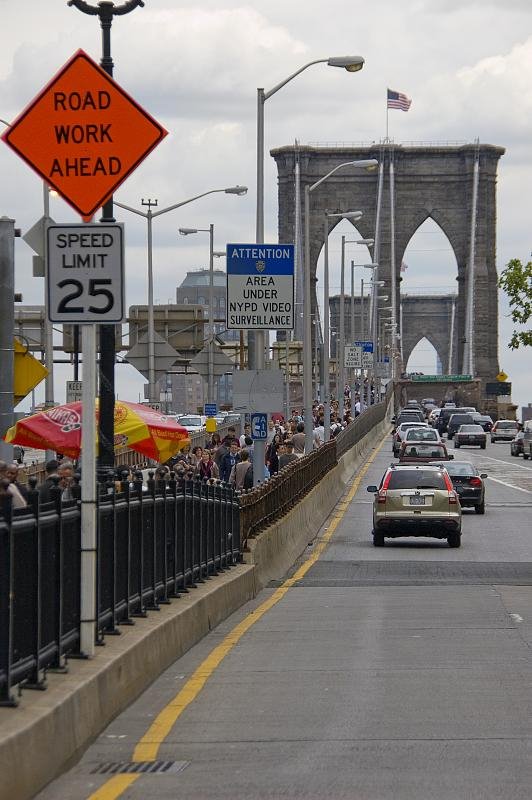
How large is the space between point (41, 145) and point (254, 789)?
4460mm

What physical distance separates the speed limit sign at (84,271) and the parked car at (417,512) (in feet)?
68.4

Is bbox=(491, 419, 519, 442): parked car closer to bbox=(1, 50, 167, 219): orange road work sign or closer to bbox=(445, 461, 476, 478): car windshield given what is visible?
bbox=(445, 461, 476, 478): car windshield

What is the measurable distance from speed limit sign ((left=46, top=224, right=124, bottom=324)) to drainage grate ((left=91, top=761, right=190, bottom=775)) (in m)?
2.89

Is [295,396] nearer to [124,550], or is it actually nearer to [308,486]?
[308,486]

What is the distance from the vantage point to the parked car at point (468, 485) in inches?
1586

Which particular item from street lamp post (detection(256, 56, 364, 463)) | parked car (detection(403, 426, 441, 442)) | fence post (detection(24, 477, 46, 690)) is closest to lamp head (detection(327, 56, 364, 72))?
street lamp post (detection(256, 56, 364, 463))

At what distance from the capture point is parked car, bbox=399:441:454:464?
48.8 meters

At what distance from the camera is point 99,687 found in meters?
10.1

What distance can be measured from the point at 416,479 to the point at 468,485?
8544mm

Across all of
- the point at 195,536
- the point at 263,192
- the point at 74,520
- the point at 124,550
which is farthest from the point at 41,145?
the point at 263,192

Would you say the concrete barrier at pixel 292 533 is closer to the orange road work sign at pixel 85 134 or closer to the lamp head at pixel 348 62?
the lamp head at pixel 348 62

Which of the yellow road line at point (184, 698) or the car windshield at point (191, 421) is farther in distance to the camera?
the car windshield at point (191, 421)

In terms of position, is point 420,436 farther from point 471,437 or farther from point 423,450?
point 471,437

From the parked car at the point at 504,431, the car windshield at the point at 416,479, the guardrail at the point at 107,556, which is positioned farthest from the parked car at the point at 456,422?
→ the guardrail at the point at 107,556
